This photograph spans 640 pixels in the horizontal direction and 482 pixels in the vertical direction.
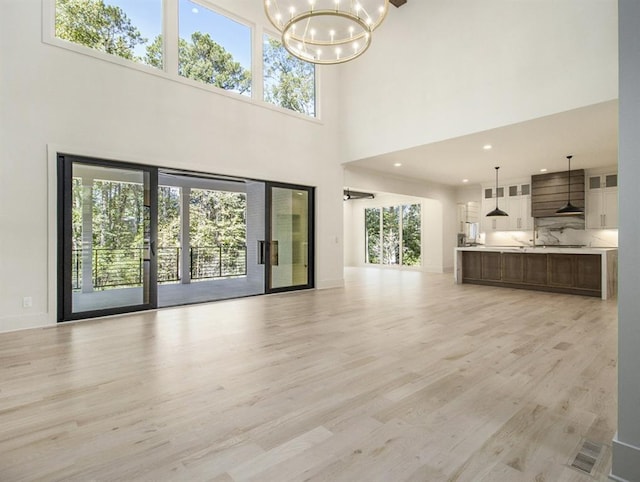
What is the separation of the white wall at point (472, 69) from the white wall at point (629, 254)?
389 cm

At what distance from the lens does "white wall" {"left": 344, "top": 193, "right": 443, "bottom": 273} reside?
1185cm

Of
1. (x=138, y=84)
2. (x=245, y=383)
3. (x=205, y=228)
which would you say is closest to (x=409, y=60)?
(x=138, y=84)

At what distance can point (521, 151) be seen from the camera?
7070 mm

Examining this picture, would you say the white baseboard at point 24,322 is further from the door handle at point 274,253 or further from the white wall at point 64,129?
the door handle at point 274,253

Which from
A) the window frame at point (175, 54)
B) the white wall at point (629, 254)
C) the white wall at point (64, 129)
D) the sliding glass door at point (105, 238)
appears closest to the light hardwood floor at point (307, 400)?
the white wall at point (629, 254)

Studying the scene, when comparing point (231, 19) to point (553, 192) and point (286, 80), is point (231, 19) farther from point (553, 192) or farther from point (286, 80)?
point (553, 192)

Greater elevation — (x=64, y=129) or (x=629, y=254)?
(x=64, y=129)

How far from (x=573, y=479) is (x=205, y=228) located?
13.2m

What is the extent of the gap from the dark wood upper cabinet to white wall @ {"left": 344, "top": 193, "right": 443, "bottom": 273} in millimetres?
2974

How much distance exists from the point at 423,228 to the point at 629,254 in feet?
36.0

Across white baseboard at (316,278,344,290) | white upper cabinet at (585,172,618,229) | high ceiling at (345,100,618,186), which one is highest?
high ceiling at (345,100,618,186)

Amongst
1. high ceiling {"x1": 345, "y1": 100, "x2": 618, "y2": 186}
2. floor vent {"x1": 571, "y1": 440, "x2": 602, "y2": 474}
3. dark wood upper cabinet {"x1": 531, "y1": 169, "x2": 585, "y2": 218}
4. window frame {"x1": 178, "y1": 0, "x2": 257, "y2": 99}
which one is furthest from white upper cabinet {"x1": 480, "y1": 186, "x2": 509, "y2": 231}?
floor vent {"x1": 571, "y1": 440, "x2": 602, "y2": 474}

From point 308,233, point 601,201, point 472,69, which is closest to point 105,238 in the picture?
point 308,233

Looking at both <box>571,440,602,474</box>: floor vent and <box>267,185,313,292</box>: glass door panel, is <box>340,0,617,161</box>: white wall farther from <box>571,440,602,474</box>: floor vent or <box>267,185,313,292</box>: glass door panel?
<box>571,440,602,474</box>: floor vent
